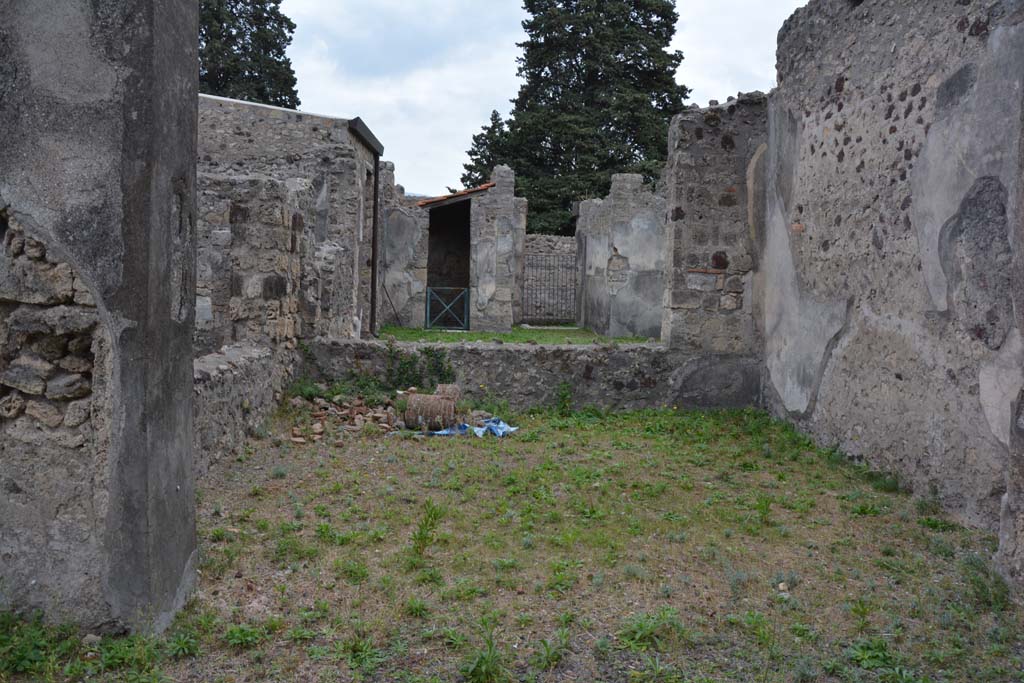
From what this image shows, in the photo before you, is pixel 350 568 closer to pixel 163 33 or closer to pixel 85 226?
pixel 85 226

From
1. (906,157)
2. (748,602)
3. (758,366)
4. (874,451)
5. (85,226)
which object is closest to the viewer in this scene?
(85,226)

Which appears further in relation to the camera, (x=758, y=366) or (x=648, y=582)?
(x=758, y=366)

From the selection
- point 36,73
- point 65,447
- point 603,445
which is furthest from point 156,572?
point 603,445

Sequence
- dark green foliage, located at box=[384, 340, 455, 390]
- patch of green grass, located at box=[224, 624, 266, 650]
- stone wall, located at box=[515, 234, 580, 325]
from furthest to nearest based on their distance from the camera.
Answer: stone wall, located at box=[515, 234, 580, 325] → dark green foliage, located at box=[384, 340, 455, 390] → patch of green grass, located at box=[224, 624, 266, 650]

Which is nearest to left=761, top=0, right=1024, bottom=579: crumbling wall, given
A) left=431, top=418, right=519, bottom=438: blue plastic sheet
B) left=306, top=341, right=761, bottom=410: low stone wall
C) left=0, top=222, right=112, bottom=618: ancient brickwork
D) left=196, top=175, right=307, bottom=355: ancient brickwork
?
left=306, top=341, right=761, bottom=410: low stone wall

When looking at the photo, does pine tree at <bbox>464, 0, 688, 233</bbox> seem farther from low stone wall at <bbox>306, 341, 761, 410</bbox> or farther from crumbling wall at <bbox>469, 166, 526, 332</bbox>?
low stone wall at <bbox>306, 341, 761, 410</bbox>

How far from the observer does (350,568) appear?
141 inches

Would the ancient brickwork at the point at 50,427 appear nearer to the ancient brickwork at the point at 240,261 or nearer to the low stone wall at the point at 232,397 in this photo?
the low stone wall at the point at 232,397

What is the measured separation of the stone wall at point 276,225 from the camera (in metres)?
7.09

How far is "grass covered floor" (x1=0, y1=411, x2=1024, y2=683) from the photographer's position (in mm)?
2791

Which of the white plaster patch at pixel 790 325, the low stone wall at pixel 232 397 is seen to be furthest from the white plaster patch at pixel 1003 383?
the low stone wall at pixel 232 397

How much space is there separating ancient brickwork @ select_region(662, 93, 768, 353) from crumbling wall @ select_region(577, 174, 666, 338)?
7.44 metres

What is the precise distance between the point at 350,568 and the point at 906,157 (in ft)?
14.1

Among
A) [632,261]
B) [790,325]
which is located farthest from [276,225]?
[632,261]
